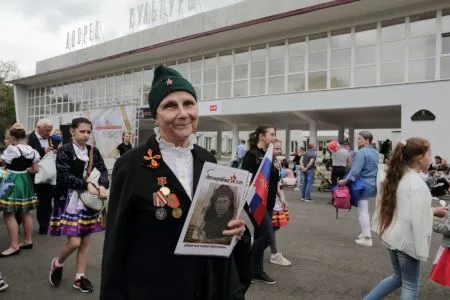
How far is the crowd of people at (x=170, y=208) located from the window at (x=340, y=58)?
1113 centimetres

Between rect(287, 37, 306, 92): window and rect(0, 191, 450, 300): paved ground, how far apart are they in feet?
39.8

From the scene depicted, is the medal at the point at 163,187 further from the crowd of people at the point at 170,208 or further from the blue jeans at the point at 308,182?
the blue jeans at the point at 308,182

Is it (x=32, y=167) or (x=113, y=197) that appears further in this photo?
(x=32, y=167)

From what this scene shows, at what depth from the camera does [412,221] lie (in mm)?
3197

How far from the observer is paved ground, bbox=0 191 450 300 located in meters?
4.34

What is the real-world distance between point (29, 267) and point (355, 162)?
211 inches

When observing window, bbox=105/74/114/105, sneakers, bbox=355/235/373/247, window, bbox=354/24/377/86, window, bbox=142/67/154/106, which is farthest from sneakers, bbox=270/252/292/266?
window, bbox=105/74/114/105

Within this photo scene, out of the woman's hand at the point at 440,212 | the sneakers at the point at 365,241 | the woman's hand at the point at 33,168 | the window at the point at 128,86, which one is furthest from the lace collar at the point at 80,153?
the window at the point at 128,86

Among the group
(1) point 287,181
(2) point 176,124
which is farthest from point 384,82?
(2) point 176,124

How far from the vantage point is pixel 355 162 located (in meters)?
6.86

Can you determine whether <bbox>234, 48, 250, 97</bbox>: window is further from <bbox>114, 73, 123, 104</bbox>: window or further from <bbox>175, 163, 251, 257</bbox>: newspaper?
<bbox>175, 163, 251, 257</bbox>: newspaper

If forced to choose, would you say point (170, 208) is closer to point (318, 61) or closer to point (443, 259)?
point (443, 259)

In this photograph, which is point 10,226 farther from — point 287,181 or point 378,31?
point 378,31

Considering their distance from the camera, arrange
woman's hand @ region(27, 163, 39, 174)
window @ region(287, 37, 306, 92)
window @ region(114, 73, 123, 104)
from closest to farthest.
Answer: woman's hand @ region(27, 163, 39, 174)
window @ region(287, 37, 306, 92)
window @ region(114, 73, 123, 104)
